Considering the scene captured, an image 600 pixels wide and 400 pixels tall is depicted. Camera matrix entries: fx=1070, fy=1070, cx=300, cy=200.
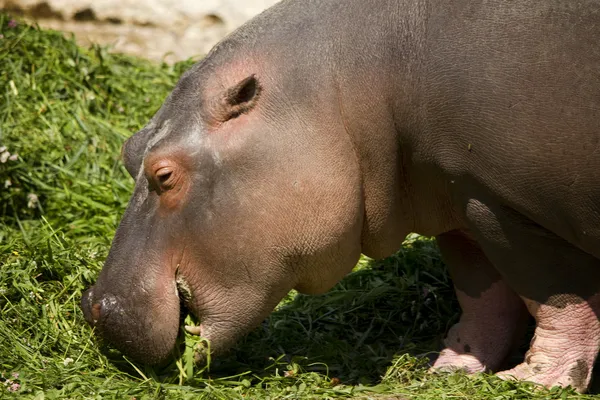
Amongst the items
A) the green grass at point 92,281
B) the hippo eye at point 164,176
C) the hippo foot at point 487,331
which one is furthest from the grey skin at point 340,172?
the hippo foot at point 487,331

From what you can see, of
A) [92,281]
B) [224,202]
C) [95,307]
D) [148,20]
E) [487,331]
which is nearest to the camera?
[224,202]

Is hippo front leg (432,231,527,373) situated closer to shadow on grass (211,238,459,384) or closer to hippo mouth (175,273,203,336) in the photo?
shadow on grass (211,238,459,384)

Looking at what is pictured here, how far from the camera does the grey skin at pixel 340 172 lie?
388cm

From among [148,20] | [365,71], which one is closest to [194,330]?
[365,71]

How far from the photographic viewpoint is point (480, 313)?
4699 mm

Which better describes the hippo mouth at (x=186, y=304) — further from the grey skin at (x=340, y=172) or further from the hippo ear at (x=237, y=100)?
the hippo ear at (x=237, y=100)

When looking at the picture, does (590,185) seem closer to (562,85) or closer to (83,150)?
(562,85)

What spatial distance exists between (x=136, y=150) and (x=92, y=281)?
88 centimetres

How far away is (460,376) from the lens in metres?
4.42

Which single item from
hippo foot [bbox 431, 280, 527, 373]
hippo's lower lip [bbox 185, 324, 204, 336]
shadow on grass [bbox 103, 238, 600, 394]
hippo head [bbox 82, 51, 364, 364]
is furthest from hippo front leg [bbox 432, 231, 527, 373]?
hippo's lower lip [bbox 185, 324, 204, 336]

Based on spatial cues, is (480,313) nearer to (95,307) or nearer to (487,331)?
(487,331)

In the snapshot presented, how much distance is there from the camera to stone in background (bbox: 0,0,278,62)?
26.1 feet

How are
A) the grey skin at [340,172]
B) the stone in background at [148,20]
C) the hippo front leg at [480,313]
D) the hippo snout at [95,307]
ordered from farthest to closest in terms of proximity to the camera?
the stone in background at [148,20], the hippo front leg at [480,313], the hippo snout at [95,307], the grey skin at [340,172]

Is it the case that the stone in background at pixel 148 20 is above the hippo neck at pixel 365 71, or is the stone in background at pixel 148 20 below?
above
